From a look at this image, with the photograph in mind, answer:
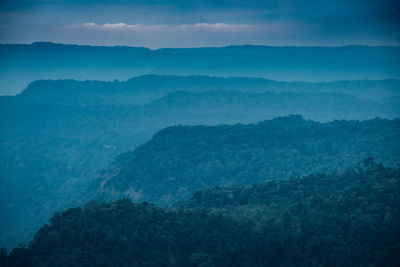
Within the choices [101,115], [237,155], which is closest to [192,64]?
[101,115]

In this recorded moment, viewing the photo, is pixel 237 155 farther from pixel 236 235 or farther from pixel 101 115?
pixel 101 115

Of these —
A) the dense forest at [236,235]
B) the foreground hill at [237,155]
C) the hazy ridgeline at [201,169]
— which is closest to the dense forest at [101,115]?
the hazy ridgeline at [201,169]

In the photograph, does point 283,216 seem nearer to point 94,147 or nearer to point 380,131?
point 380,131

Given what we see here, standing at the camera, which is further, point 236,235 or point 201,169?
point 201,169

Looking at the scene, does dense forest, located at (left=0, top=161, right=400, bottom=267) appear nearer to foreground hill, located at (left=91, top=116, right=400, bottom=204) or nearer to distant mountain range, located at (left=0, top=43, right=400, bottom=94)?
foreground hill, located at (left=91, top=116, right=400, bottom=204)

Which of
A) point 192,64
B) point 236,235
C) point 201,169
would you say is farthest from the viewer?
point 192,64

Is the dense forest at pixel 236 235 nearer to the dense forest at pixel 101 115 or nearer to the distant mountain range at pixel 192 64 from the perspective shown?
the dense forest at pixel 101 115

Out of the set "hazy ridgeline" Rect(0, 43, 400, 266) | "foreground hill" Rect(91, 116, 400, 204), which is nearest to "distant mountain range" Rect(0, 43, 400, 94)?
"hazy ridgeline" Rect(0, 43, 400, 266)
